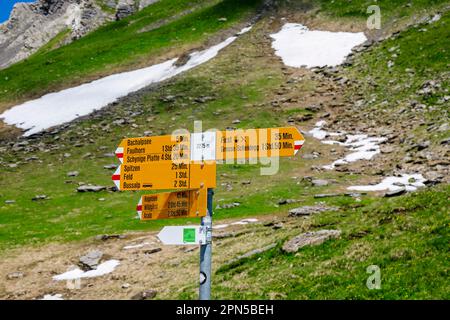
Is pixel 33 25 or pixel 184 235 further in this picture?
pixel 33 25

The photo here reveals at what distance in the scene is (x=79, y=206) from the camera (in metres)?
34.7

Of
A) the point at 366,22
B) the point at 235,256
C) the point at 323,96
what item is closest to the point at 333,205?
the point at 235,256

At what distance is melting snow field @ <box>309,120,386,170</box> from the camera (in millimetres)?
35656

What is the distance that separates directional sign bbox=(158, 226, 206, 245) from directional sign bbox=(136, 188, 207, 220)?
0.26 m

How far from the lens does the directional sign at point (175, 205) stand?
28.6ft

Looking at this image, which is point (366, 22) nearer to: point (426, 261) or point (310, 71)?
point (310, 71)

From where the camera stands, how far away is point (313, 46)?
61.7 meters

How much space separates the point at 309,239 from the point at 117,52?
227ft

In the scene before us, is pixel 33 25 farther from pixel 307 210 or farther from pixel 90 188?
pixel 307 210

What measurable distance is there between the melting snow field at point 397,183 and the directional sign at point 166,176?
20961mm

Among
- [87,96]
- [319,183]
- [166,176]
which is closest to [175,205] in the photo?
[166,176]

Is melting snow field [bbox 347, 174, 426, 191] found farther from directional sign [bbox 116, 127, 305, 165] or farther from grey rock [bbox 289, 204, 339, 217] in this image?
directional sign [bbox 116, 127, 305, 165]

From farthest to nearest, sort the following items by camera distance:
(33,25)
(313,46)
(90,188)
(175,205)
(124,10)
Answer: (33,25), (124,10), (313,46), (90,188), (175,205)

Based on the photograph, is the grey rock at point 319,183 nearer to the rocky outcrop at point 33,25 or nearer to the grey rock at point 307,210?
the grey rock at point 307,210
